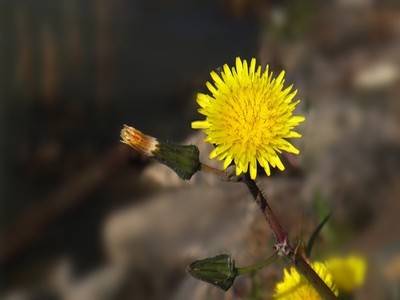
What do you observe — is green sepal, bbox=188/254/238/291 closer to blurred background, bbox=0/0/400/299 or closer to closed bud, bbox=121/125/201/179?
closed bud, bbox=121/125/201/179

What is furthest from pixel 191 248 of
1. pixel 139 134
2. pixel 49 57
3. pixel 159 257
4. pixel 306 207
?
pixel 139 134

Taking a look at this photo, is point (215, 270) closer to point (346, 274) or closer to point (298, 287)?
point (298, 287)

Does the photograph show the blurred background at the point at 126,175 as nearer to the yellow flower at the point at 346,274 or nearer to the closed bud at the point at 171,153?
the yellow flower at the point at 346,274

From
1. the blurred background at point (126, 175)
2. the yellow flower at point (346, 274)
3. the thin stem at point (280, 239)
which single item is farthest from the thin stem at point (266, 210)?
the blurred background at point (126, 175)

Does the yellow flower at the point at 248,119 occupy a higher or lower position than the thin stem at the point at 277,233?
higher

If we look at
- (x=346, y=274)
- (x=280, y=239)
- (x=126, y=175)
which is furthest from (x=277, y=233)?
(x=126, y=175)

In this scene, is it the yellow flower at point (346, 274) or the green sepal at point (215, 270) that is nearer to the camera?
the green sepal at point (215, 270)

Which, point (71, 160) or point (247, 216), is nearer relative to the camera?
point (247, 216)

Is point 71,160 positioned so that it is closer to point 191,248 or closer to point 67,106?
point 67,106
